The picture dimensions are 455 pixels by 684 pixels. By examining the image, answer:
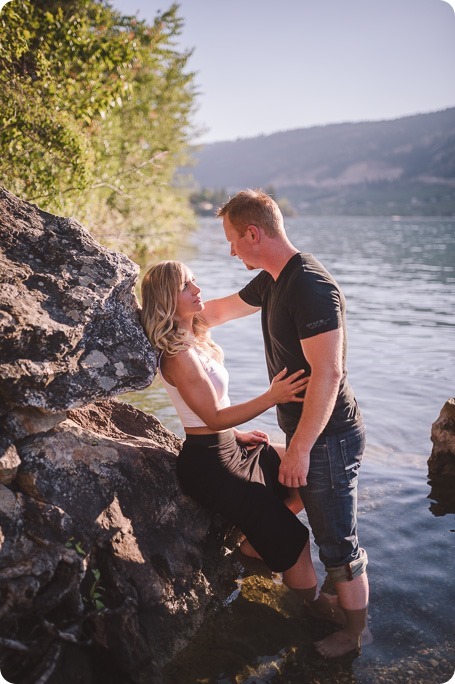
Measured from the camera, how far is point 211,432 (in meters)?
4.19

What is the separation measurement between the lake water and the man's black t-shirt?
1.51 meters

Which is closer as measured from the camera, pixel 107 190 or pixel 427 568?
pixel 427 568

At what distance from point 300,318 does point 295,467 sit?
1.02 meters

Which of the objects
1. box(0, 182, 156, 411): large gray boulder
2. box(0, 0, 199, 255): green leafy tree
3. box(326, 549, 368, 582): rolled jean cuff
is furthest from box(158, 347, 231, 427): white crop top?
box(0, 0, 199, 255): green leafy tree

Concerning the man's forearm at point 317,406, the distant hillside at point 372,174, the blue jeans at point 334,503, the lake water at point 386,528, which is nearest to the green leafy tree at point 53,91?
the lake water at point 386,528

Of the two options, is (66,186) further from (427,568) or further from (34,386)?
A: (427,568)

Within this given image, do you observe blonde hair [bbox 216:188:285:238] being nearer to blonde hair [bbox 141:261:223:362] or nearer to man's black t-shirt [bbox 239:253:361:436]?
man's black t-shirt [bbox 239:253:361:436]

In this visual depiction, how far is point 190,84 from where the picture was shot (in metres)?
23.5

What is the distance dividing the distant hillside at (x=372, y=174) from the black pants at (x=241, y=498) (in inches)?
3494

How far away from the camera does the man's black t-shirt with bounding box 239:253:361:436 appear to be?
3.79 m

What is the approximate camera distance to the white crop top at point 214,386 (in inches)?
164

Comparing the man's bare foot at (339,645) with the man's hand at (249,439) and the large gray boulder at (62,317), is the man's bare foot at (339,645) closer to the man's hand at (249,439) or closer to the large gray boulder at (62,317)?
the man's hand at (249,439)

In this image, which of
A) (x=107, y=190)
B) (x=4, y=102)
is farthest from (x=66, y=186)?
(x=107, y=190)

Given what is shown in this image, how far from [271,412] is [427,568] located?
164 inches
